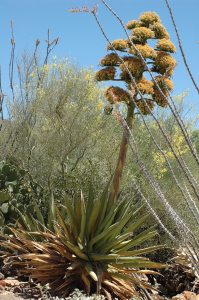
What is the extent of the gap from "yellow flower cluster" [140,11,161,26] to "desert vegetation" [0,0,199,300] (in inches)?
1.0

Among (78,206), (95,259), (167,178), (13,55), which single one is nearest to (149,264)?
(95,259)

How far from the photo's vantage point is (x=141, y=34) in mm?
10875

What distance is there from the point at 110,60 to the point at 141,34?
Result: 0.77 m

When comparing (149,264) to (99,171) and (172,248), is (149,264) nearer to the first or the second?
(172,248)

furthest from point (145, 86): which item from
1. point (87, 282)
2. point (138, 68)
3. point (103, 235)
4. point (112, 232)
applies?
point (87, 282)

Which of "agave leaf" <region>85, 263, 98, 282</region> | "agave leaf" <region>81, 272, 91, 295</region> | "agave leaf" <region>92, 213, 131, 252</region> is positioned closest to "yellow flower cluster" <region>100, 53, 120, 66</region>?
"agave leaf" <region>92, 213, 131, 252</region>

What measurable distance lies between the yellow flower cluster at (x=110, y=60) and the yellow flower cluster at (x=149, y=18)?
1095 mm

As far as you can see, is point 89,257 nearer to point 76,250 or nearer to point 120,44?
point 76,250

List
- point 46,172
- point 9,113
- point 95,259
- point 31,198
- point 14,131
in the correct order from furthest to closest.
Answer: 1. point 9,113
2. point 14,131
3. point 46,172
4. point 31,198
5. point 95,259

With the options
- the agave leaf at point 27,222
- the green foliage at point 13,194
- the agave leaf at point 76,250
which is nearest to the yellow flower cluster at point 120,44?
the green foliage at point 13,194

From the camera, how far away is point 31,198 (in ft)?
36.7

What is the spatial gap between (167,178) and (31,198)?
6.42m

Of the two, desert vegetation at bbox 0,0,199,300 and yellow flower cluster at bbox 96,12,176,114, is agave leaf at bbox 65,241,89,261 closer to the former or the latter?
desert vegetation at bbox 0,0,199,300

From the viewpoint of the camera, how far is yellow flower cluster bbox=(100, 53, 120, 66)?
10750 mm
